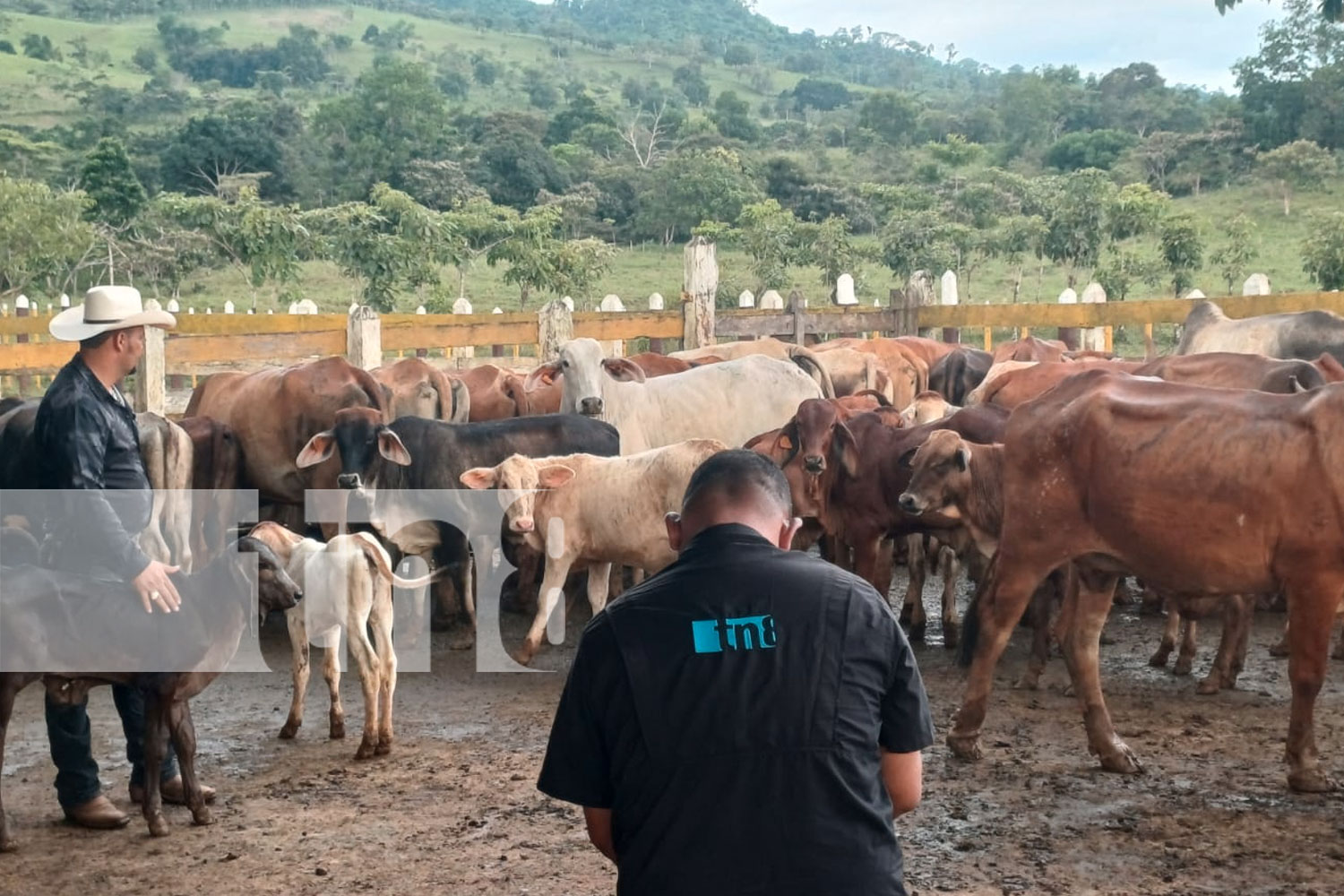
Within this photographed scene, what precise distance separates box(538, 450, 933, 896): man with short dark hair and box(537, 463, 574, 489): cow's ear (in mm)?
6204

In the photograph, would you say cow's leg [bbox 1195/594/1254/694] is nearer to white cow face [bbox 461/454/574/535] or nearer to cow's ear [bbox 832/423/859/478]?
cow's ear [bbox 832/423/859/478]

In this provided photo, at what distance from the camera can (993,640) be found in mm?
7160

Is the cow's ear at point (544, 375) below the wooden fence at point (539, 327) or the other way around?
below

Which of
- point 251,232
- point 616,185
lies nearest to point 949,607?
point 251,232

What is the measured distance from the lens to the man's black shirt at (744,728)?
293cm

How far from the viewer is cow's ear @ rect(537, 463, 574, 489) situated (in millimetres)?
9297

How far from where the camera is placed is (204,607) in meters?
6.32

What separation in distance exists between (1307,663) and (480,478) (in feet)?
16.2

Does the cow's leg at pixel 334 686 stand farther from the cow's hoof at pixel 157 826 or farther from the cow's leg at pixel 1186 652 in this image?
the cow's leg at pixel 1186 652

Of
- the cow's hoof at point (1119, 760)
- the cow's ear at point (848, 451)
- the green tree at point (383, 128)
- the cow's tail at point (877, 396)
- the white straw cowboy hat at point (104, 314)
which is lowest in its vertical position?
the cow's hoof at point (1119, 760)

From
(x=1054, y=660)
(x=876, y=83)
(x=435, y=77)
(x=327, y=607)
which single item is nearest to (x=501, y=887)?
(x=327, y=607)

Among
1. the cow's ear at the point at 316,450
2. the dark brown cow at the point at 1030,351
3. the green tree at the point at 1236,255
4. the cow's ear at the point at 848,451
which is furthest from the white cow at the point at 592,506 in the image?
the green tree at the point at 1236,255

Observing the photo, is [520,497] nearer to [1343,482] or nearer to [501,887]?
[501,887]

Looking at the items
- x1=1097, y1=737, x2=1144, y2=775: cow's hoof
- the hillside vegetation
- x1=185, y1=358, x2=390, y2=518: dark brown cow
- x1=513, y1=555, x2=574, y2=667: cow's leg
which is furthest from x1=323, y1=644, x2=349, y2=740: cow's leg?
the hillside vegetation
